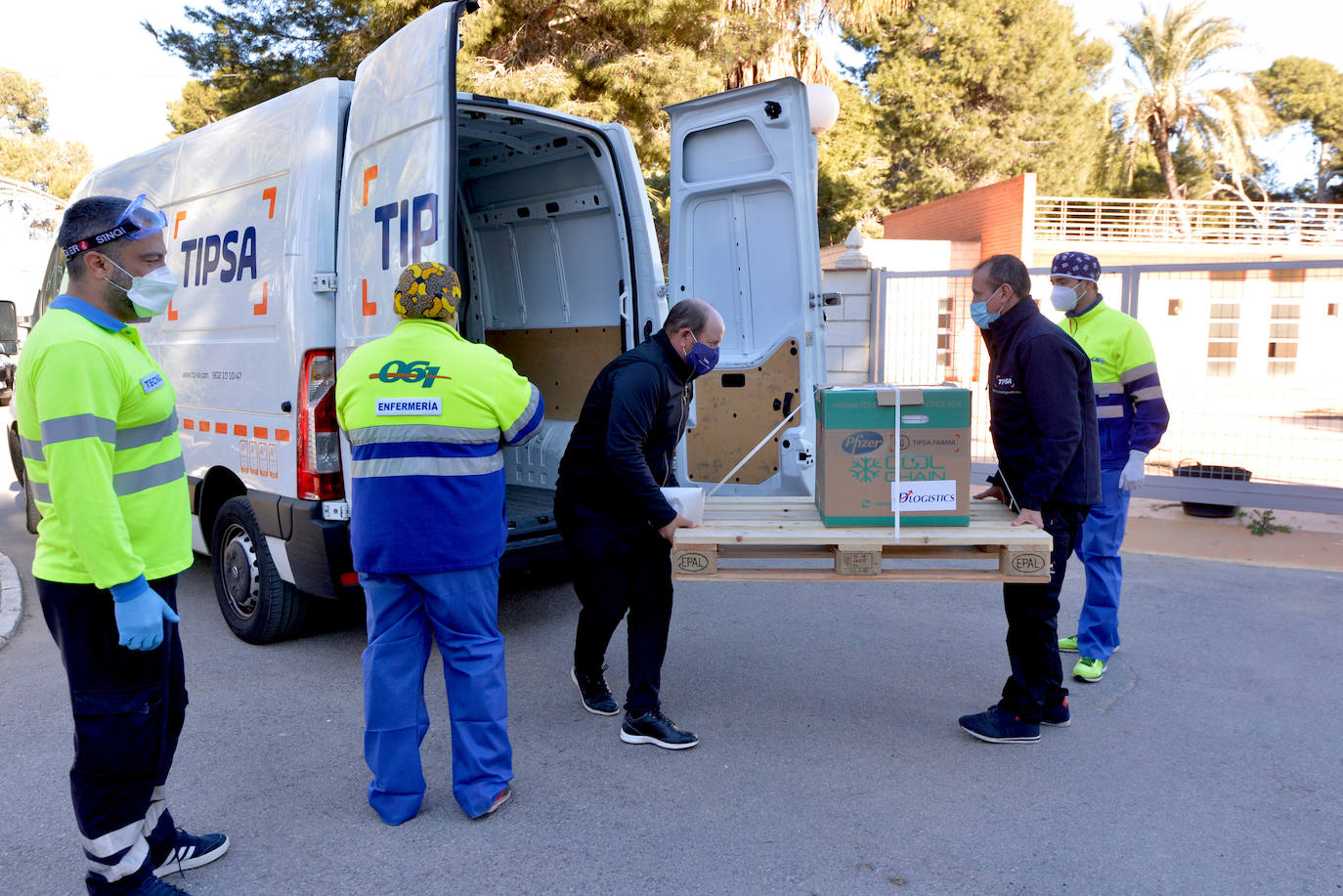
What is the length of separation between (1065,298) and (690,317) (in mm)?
1895

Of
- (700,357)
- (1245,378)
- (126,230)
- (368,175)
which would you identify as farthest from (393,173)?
(1245,378)

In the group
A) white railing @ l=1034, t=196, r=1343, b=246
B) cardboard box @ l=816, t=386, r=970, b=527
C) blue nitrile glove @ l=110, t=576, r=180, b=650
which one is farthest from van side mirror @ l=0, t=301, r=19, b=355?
white railing @ l=1034, t=196, r=1343, b=246

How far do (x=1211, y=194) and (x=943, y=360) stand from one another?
35.2 metres

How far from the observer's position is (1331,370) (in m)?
7.91

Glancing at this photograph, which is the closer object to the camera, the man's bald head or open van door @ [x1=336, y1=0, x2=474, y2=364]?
the man's bald head

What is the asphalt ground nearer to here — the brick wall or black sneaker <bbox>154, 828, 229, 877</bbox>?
black sneaker <bbox>154, 828, 229, 877</bbox>

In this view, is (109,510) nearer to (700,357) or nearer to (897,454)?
(700,357)

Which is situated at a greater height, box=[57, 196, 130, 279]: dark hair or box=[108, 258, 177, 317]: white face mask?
box=[57, 196, 130, 279]: dark hair

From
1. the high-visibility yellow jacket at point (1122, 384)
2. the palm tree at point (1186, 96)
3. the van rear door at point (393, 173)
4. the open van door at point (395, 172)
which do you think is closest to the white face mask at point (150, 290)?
the van rear door at point (393, 173)

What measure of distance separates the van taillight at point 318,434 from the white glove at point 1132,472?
3493mm

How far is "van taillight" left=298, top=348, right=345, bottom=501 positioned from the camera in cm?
429

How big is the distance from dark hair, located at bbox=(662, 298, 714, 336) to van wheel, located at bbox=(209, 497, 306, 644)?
2.26m

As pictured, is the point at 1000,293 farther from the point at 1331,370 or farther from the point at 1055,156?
the point at 1055,156

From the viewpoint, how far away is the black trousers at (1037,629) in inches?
150
